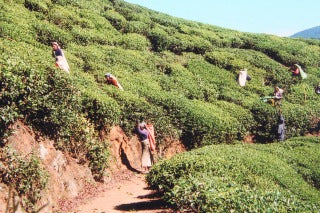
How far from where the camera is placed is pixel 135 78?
2189 cm

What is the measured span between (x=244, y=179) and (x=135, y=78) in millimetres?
10679

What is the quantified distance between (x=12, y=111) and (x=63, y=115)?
2.63m

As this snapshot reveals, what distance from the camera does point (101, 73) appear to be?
19.9 meters

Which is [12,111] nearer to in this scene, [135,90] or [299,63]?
[135,90]

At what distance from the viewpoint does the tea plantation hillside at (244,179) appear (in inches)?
360

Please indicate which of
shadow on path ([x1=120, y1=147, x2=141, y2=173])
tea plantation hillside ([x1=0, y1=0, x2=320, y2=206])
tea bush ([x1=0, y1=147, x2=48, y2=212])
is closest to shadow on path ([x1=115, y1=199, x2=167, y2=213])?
tea plantation hillside ([x1=0, y1=0, x2=320, y2=206])

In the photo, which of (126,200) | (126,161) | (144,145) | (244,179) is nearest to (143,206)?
(126,200)

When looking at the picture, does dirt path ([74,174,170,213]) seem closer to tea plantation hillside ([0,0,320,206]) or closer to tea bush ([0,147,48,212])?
tea plantation hillside ([0,0,320,206])

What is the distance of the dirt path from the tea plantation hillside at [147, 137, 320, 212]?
70cm

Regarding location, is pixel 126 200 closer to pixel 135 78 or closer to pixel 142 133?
pixel 142 133

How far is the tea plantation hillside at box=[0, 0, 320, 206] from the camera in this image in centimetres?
1293

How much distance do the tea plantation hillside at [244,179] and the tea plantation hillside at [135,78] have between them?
3583mm

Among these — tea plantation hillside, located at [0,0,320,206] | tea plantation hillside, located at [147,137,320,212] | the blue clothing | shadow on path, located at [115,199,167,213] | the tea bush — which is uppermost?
tea plantation hillside, located at [0,0,320,206]

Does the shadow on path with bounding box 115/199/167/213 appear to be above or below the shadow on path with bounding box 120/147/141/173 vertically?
below
